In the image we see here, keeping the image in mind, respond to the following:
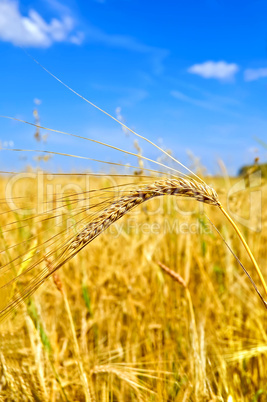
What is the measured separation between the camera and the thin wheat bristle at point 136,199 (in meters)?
0.70

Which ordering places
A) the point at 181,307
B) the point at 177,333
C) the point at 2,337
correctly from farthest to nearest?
the point at 181,307, the point at 177,333, the point at 2,337

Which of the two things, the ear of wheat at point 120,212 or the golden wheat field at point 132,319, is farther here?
the golden wheat field at point 132,319

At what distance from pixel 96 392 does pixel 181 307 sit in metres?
0.79

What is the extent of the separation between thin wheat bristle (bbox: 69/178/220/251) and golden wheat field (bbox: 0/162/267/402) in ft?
0.26

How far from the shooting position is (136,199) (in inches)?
28.6

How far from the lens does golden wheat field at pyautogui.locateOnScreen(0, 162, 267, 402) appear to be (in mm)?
1133

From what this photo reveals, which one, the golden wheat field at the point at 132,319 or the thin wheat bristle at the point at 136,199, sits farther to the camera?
the golden wheat field at the point at 132,319

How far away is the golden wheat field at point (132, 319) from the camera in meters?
1.13

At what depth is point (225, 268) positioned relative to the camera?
2.36m

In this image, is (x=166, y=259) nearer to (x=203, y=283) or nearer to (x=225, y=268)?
(x=203, y=283)

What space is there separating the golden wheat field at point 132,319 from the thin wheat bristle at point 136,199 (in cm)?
8

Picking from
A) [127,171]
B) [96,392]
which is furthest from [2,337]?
[127,171]

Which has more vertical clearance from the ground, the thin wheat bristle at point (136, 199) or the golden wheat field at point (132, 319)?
the thin wheat bristle at point (136, 199)

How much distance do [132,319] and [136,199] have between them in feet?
4.19
